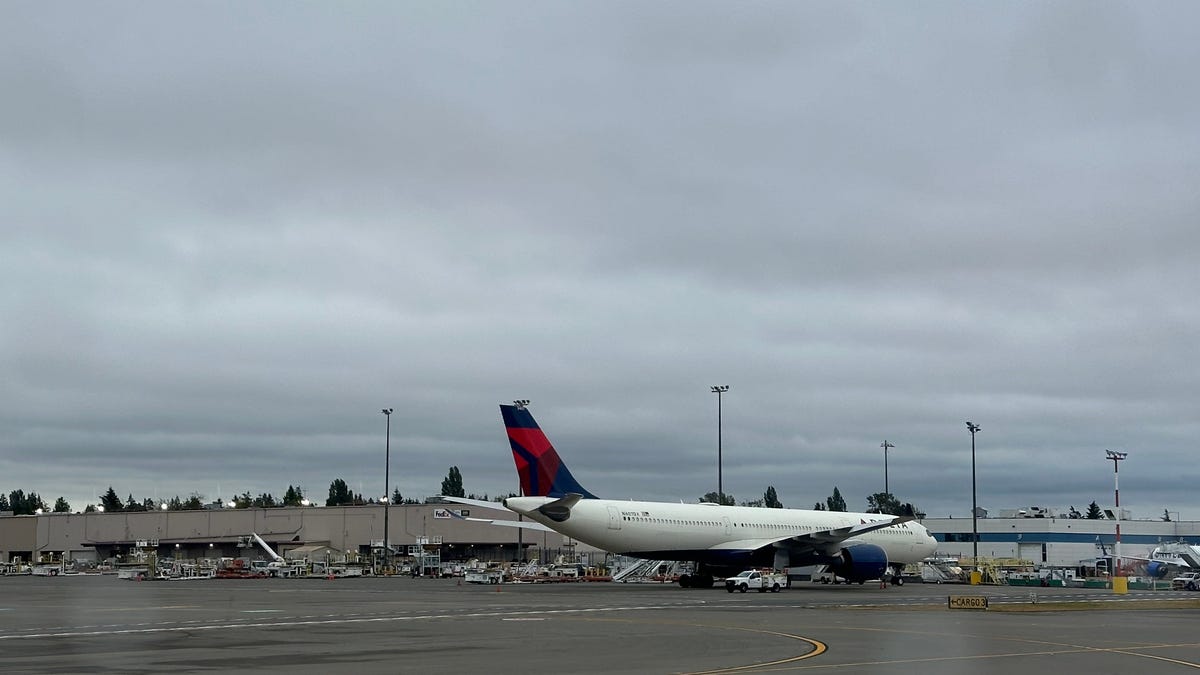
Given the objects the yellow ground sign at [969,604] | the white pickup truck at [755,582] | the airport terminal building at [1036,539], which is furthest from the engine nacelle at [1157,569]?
the yellow ground sign at [969,604]

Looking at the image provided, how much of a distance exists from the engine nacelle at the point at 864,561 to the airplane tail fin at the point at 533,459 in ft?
52.8

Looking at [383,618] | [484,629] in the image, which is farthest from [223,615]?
[484,629]

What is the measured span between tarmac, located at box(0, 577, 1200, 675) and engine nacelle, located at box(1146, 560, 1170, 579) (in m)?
56.6

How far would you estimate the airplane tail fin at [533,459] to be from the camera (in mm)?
60344

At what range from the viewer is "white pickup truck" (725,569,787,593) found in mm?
59062

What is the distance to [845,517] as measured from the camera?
75.1m

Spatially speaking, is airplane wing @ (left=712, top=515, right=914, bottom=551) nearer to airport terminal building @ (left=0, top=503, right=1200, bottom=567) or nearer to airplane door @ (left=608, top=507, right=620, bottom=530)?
airplane door @ (left=608, top=507, right=620, bottom=530)

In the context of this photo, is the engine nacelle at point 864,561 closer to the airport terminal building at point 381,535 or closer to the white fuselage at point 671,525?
the white fuselage at point 671,525

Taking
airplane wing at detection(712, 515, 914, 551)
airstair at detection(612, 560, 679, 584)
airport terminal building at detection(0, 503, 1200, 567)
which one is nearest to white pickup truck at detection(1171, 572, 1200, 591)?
airplane wing at detection(712, 515, 914, 551)

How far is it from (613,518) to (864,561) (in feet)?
48.7

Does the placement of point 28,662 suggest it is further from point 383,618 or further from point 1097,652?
point 1097,652

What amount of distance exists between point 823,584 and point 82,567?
9229 centimetres

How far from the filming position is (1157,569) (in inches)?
4043

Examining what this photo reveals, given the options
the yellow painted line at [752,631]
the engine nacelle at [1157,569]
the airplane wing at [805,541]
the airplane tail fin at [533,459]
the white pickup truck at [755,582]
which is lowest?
the engine nacelle at [1157,569]
